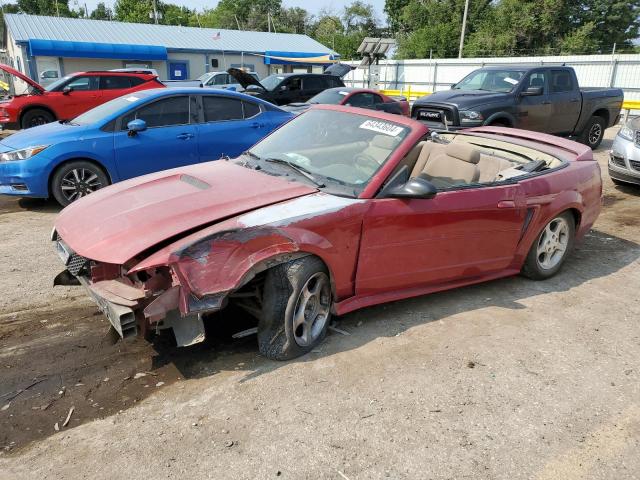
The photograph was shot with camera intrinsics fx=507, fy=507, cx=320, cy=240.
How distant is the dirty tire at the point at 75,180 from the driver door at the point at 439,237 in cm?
464

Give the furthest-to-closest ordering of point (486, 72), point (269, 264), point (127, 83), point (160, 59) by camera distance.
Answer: point (160, 59)
point (127, 83)
point (486, 72)
point (269, 264)

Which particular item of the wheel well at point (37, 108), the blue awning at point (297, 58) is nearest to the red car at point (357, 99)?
the wheel well at point (37, 108)

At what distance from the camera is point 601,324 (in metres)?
4.16

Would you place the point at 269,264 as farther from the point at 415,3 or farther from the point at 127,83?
the point at 415,3

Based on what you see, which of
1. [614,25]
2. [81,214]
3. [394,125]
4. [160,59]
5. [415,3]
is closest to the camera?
[81,214]

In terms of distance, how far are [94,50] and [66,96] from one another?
19.2 metres

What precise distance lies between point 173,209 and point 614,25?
161 feet

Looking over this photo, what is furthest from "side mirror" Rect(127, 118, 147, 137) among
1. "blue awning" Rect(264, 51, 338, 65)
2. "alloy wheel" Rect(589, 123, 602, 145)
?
"blue awning" Rect(264, 51, 338, 65)

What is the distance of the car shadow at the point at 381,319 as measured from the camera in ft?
11.1

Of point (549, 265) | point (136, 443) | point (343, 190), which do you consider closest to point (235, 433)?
point (136, 443)

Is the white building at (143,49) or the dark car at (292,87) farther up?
the white building at (143,49)

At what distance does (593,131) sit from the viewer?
12234 mm

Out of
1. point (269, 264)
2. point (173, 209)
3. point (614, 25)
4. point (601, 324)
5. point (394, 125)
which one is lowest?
point (601, 324)

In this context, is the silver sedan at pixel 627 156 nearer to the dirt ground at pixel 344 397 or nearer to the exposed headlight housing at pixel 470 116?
the exposed headlight housing at pixel 470 116
